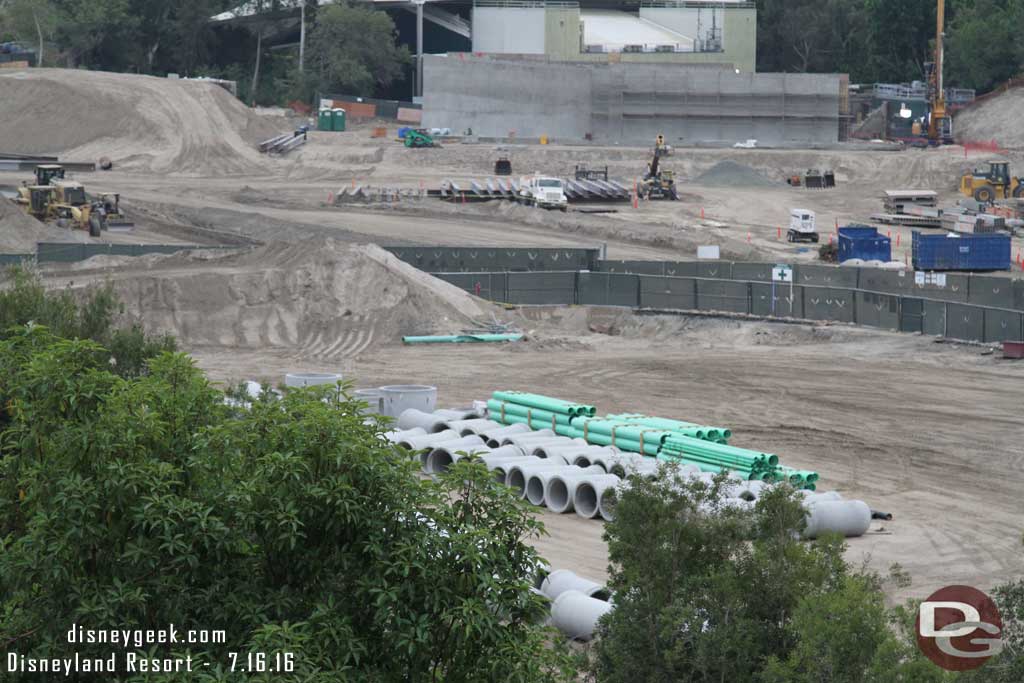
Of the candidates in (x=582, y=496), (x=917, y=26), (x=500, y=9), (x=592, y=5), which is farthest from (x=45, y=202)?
(x=917, y=26)

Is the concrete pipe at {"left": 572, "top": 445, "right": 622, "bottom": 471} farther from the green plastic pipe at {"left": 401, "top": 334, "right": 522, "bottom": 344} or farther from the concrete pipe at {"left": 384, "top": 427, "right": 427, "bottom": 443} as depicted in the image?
the green plastic pipe at {"left": 401, "top": 334, "right": 522, "bottom": 344}

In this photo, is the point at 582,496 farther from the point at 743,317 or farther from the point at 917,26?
the point at 917,26

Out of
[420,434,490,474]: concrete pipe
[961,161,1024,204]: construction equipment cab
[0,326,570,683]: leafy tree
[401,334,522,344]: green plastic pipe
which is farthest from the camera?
[961,161,1024,204]: construction equipment cab

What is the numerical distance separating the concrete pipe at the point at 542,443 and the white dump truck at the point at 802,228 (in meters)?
33.7

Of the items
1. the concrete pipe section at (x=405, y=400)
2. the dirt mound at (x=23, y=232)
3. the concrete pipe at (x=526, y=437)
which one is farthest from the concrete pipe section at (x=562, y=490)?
the dirt mound at (x=23, y=232)

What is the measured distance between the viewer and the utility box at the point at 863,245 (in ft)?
169

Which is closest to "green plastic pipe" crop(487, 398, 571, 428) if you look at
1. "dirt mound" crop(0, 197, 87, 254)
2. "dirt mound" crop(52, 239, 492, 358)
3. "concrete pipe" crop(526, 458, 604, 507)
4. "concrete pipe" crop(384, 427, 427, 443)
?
"concrete pipe" crop(384, 427, 427, 443)

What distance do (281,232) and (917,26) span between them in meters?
66.1

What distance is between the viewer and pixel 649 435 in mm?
27141

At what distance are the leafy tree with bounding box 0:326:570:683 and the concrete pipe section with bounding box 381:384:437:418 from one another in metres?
20.8

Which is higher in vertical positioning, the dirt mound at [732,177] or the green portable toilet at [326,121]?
the green portable toilet at [326,121]

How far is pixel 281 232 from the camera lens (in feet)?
185

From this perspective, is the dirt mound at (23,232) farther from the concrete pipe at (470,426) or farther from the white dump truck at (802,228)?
the white dump truck at (802,228)

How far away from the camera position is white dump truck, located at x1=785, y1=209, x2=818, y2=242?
194 feet
